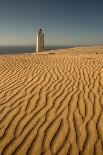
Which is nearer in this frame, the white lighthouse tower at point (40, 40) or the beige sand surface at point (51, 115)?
the beige sand surface at point (51, 115)

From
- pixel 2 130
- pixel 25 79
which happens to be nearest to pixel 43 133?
pixel 2 130

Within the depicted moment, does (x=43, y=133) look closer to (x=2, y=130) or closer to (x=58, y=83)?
(x=2, y=130)

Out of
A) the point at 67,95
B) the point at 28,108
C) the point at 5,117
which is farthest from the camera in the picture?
the point at 67,95

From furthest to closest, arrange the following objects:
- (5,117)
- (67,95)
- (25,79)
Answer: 1. (25,79)
2. (67,95)
3. (5,117)

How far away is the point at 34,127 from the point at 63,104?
1.39m

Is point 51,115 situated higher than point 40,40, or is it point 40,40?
point 40,40

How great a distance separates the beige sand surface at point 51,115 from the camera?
393cm

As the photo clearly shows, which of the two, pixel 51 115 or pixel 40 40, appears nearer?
pixel 51 115

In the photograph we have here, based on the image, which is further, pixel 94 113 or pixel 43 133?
pixel 94 113

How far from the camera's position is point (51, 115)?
510 centimetres

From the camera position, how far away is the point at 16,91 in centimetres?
683

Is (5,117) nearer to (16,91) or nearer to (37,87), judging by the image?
(16,91)

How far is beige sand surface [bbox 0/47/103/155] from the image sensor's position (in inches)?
155

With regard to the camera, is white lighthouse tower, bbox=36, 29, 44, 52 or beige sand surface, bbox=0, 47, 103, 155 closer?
beige sand surface, bbox=0, 47, 103, 155
